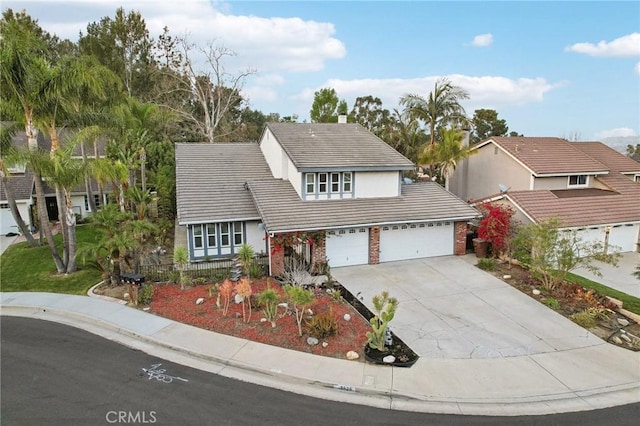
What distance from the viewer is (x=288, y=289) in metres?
13.0

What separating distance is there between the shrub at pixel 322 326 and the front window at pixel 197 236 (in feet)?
30.1

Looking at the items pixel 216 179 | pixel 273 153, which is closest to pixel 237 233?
pixel 216 179

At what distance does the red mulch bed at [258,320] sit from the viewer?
1224cm

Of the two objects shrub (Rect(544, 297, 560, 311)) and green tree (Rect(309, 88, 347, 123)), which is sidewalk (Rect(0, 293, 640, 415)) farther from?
green tree (Rect(309, 88, 347, 123))

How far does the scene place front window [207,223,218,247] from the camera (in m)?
19.9

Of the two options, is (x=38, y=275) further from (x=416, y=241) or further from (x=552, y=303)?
(x=552, y=303)

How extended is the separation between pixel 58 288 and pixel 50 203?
14.8 metres

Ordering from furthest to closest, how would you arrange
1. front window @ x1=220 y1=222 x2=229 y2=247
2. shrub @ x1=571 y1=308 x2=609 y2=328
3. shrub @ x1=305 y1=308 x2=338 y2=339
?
front window @ x1=220 y1=222 x2=229 y2=247
shrub @ x1=571 y1=308 x2=609 y2=328
shrub @ x1=305 y1=308 x2=338 y2=339

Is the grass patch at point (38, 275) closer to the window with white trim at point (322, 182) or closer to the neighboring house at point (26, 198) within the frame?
the neighboring house at point (26, 198)

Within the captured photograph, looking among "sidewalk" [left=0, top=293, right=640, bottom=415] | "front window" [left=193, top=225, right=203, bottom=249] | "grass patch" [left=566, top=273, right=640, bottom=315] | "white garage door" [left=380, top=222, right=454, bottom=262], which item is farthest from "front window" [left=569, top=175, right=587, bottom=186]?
"front window" [left=193, top=225, right=203, bottom=249]

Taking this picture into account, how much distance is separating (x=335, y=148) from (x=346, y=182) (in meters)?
2.39

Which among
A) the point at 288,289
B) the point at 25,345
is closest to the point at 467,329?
the point at 288,289

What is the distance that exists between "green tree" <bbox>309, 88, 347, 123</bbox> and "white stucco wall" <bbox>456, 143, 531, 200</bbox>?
1809 centimetres

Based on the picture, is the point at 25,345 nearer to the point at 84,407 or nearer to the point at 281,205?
the point at 84,407
